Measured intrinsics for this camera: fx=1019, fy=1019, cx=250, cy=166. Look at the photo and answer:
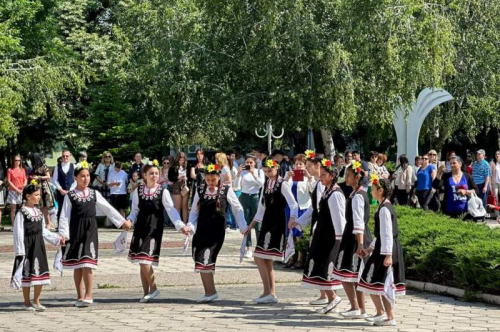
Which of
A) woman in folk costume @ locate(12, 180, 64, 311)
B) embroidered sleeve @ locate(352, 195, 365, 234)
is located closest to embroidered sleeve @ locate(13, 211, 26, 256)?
woman in folk costume @ locate(12, 180, 64, 311)

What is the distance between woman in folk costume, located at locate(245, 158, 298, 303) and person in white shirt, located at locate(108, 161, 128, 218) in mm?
10822

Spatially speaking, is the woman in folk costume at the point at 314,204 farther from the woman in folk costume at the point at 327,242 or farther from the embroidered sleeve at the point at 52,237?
the embroidered sleeve at the point at 52,237

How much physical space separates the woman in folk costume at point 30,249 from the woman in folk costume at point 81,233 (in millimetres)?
279

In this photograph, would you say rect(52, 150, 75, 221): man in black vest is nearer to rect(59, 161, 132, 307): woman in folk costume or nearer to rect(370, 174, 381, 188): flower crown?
rect(59, 161, 132, 307): woman in folk costume

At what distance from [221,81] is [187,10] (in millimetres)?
5316

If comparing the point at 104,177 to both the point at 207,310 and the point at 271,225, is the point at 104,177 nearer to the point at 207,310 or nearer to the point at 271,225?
the point at 271,225

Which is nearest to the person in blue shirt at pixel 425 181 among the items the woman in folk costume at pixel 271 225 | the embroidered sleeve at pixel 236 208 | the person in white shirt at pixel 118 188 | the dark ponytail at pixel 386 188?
the person in white shirt at pixel 118 188

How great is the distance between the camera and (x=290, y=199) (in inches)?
508

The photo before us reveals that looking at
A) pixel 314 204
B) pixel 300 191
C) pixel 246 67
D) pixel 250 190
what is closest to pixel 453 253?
pixel 314 204

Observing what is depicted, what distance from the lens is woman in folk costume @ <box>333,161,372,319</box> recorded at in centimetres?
1129

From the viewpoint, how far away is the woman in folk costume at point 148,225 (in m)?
12.7

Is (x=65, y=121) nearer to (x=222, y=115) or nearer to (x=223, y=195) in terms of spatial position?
(x=222, y=115)

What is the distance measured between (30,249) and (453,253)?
17.5 ft

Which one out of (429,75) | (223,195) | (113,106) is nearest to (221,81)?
(113,106)
